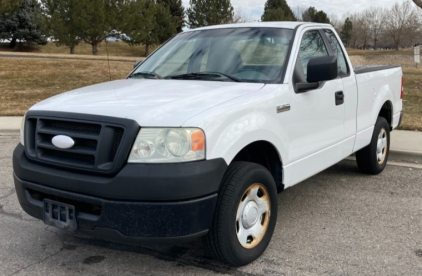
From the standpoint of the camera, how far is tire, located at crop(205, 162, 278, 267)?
3002 mm

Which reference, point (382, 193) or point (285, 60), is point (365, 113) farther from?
point (285, 60)

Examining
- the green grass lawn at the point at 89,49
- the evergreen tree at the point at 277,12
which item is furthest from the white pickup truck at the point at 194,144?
the evergreen tree at the point at 277,12

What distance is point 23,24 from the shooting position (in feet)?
158

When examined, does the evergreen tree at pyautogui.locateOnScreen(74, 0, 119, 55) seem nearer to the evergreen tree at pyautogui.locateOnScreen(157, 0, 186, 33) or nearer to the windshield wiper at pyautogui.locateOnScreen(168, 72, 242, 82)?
the evergreen tree at pyautogui.locateOnScreen(157, 0, 186, 33)

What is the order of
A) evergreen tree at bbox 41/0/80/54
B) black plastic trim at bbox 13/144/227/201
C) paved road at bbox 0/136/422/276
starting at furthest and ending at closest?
evergreen tree at bbox 41/0/80/54, paved road at bbox 0/136/422/276, black plastic trim at bbox 13/144/227/201

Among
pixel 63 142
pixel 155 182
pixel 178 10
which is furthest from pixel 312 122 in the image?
pixel 178 10

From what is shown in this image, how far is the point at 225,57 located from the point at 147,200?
1855 mm

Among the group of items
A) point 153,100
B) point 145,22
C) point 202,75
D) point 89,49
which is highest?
point 145,22

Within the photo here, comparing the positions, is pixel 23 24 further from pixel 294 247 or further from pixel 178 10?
pixel 294 247

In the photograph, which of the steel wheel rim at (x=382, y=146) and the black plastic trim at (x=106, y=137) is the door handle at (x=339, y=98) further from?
the black plastic trim at (x=106, y=137)

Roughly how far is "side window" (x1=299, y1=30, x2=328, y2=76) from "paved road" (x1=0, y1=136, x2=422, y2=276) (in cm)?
150

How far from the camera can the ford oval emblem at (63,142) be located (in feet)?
9.75

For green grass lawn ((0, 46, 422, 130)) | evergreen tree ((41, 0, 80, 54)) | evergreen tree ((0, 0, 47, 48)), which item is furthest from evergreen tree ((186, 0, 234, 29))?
green grass lawn ((0, 46, 422, 130))

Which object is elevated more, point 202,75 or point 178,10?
point 178,10
